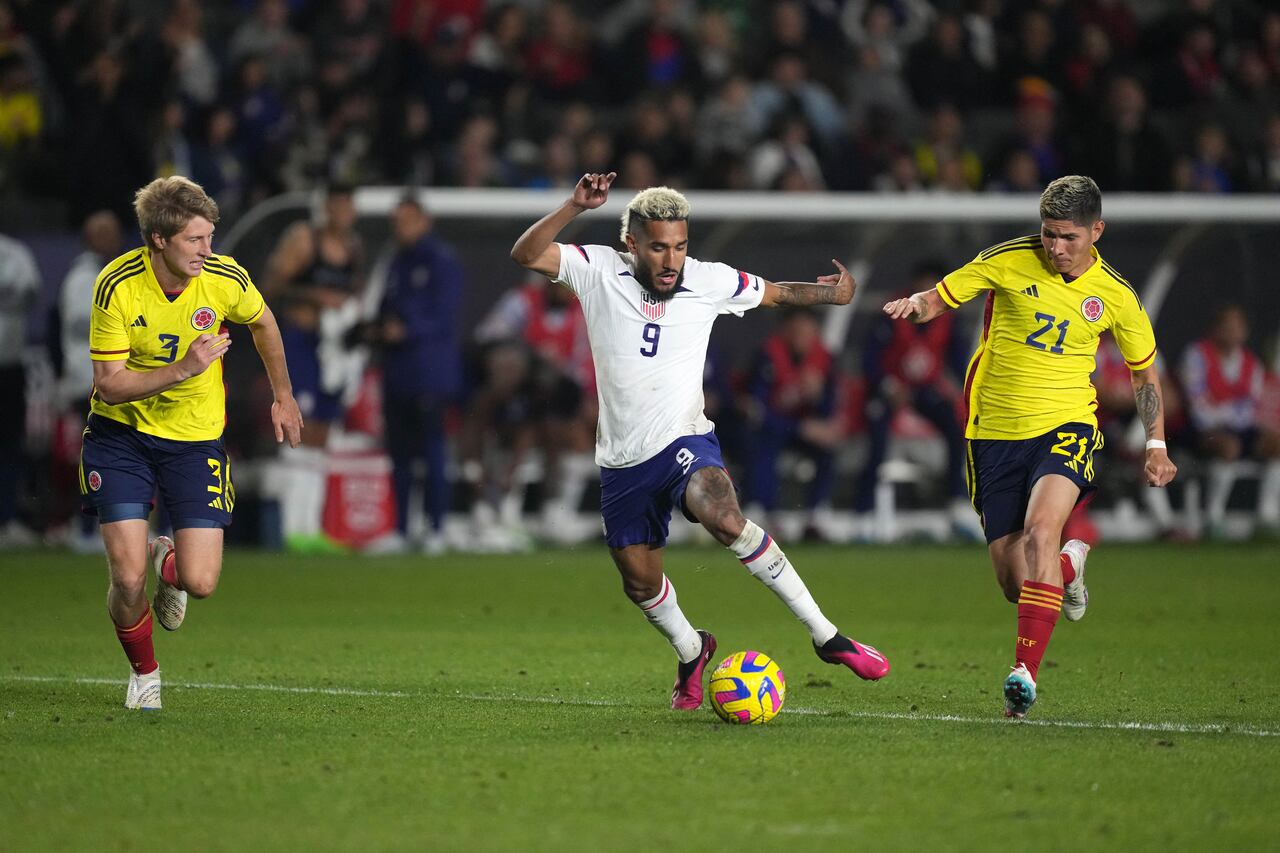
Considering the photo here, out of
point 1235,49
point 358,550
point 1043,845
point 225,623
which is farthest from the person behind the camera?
point 1235,49

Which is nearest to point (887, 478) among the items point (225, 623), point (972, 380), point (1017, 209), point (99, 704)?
point (1017, 209)

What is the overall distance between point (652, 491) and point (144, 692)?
7.30 ft

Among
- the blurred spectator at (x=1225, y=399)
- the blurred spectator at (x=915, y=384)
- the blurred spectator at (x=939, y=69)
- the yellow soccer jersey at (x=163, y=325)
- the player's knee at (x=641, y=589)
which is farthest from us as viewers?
the blurred spectator at (x=939, y=69)

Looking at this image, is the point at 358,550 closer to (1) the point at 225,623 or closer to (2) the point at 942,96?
(1) the point at 225,623

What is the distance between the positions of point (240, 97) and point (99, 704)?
35.4 feet

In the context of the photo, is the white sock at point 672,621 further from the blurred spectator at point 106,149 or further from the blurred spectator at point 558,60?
the blurred spectator at point 558,60

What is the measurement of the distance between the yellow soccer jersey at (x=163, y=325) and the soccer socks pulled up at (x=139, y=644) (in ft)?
2.55

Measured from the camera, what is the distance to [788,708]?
7996mm

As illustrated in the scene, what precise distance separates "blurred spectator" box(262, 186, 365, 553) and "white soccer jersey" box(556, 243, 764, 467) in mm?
7480

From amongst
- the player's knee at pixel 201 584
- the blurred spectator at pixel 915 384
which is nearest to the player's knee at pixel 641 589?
the player's knee at pixel 201 584

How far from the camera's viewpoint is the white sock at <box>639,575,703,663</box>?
8016mm

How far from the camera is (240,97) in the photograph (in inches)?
704

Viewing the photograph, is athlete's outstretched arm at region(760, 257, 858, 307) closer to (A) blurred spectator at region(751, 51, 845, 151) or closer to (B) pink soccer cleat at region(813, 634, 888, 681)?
(B) pink soccer cleat at region(813, 634, 888, 681)

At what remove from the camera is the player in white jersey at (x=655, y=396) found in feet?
25.5
